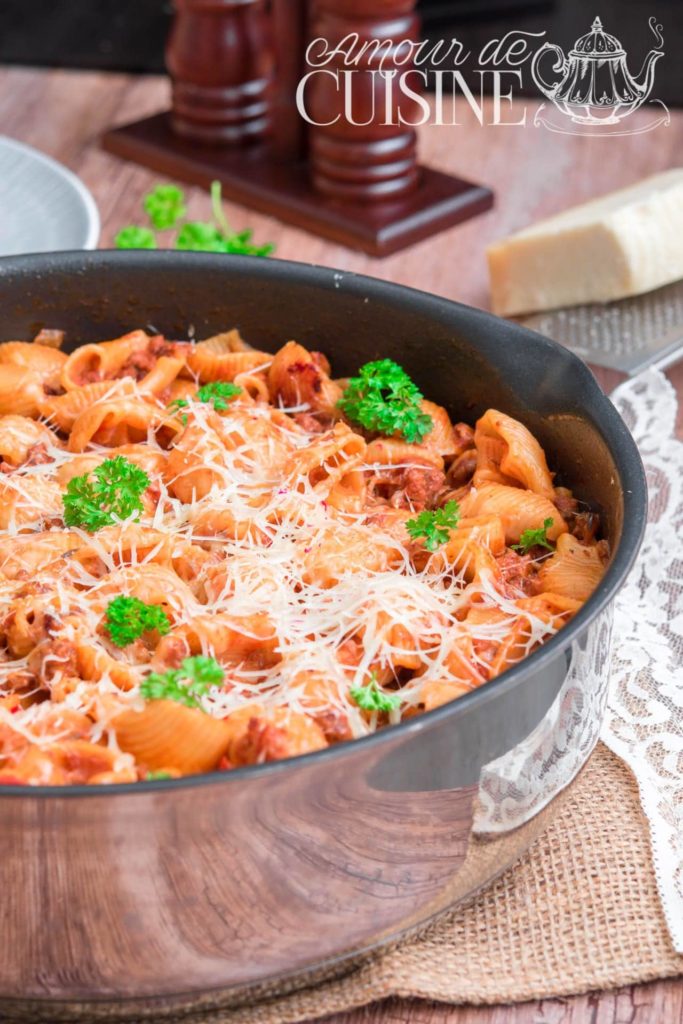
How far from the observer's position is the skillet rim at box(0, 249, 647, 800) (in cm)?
151

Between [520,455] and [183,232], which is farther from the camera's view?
[183,232]

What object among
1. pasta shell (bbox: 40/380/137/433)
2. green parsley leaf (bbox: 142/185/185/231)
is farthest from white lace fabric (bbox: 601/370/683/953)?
green parsley leaf (bbox: 142/185/185/231)

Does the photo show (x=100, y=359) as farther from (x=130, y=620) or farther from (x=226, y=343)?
(x=130, y=620)

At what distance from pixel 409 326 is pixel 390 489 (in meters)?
0.34

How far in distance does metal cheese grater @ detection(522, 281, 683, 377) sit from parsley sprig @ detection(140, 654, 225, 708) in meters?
1.70

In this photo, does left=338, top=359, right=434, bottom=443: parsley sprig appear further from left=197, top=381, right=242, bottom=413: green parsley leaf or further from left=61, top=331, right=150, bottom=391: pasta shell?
left=61, top=331, right=150, bottom=391: pasta shell

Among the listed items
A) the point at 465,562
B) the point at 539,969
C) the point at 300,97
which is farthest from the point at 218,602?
the point at 300,97

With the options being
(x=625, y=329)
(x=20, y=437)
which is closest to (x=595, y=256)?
(x=625, y=329)

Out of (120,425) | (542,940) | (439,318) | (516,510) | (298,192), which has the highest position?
(439,318)

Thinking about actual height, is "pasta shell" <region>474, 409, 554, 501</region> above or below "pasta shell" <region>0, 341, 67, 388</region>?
above

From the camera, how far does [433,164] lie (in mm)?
4398

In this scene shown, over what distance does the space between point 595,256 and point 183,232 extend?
103 centimetres

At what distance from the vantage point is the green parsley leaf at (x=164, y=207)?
12.1 ft

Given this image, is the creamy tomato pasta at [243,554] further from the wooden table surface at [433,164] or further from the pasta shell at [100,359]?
the wooden table surface at [433,164]
